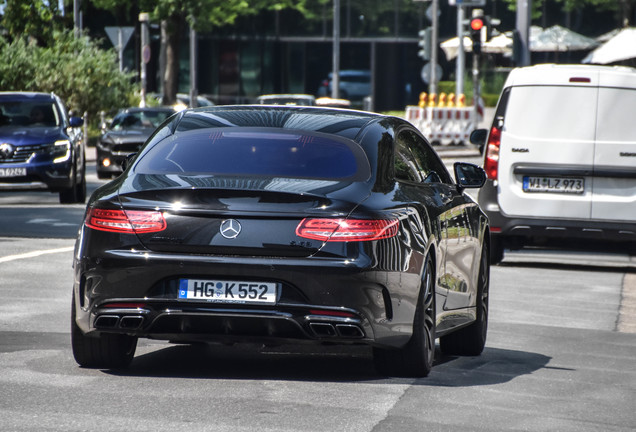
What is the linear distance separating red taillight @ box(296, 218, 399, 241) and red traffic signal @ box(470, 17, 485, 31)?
1059 inches

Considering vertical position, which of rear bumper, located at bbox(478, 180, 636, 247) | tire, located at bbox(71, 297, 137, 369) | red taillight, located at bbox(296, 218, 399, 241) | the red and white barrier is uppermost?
red taillight, located at bbox(296, 218, 399, 241)

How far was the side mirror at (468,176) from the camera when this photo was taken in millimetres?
9430

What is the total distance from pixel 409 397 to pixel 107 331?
4.89ft

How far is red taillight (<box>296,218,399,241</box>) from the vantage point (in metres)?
7.25

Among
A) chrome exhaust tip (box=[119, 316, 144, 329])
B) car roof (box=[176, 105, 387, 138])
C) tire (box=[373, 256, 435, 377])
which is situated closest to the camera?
chrome exhaust tip (box=[119, 316, 144, 329])

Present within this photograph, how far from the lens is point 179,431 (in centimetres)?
610

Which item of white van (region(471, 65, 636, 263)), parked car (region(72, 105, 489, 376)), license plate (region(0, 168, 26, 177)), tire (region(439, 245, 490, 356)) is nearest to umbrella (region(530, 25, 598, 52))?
license plate (region(0, 168, 26, 177))

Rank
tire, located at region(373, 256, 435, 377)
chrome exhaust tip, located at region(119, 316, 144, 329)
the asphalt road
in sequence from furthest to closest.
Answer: tire, located at region(373, 256, 435, 377)
chrome exhaust tip, located at region(119, 316, 144, 329)
the asphalt road

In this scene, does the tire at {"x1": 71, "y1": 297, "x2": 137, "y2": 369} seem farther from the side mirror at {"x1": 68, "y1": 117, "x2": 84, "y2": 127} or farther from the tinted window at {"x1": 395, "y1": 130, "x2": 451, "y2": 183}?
the side mirror at {"x1": 68, "y1": 117, "x2": 84, "y2": 127}

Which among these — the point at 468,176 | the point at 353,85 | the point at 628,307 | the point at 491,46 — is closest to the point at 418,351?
the point at 468,176

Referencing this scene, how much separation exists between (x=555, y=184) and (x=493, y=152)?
0.70 m

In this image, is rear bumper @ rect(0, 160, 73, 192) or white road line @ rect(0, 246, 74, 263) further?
rear bumper @ rect(0, 160, 73, 192)

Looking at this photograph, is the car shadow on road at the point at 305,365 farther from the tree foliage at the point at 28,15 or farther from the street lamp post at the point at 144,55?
the street lamp post at the point at 144,55

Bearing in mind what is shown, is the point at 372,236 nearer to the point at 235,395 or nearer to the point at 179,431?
the point at 235,395
